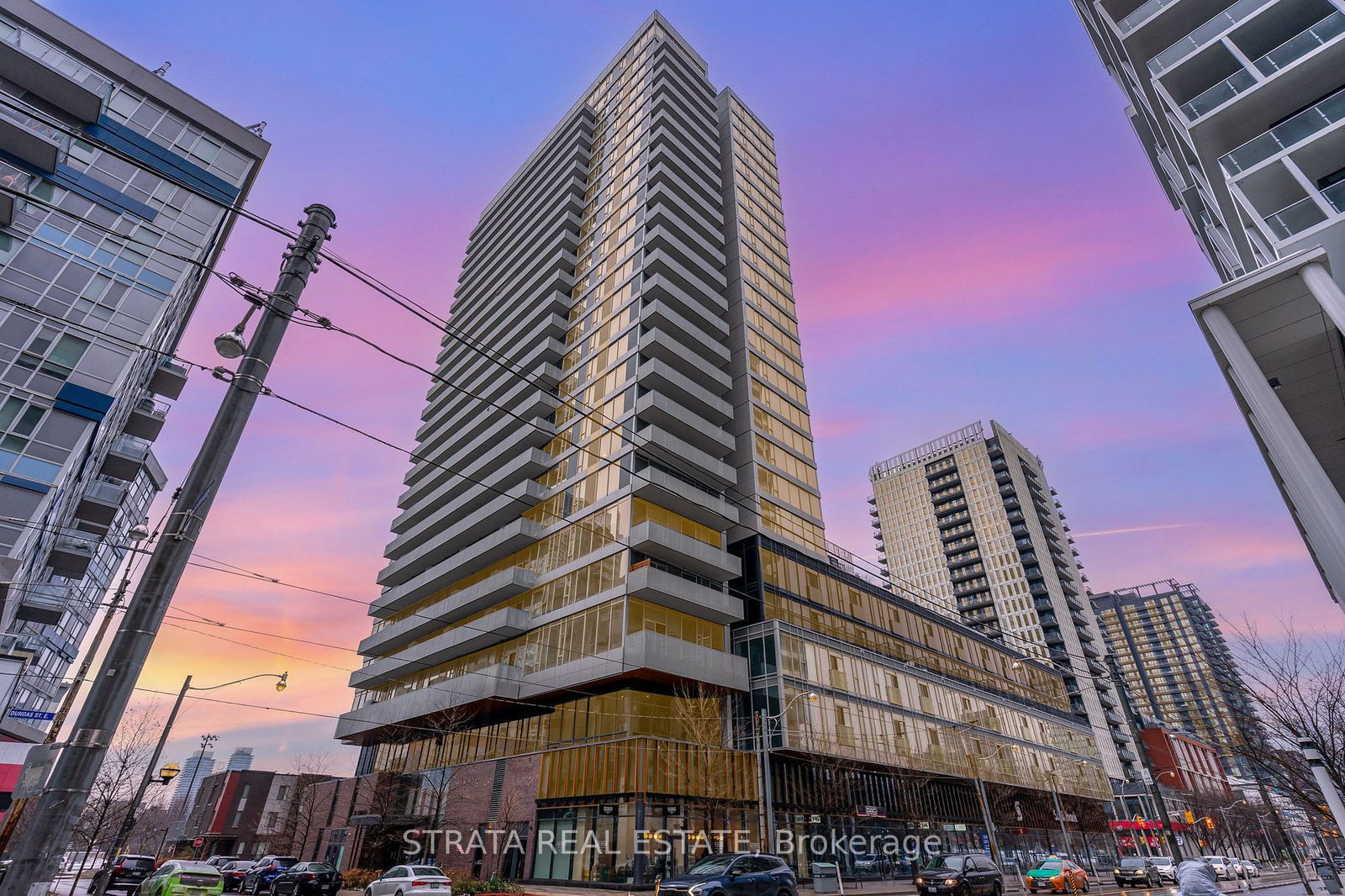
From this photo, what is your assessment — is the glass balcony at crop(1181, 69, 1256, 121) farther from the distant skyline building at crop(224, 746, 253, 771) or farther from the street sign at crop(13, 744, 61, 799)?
the distant skyline building at crop(224, 746, 253, 771)

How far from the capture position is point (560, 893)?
90.5 ft

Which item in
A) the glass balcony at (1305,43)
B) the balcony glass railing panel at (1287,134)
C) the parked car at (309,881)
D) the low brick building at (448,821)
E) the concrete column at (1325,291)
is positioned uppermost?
the glass balcony at (1305,43)

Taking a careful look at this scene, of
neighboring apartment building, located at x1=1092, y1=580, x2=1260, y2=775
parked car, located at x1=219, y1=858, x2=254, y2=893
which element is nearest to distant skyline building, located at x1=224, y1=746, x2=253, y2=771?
parked car, located at x1=219, y1=858, x2=254, y2=893

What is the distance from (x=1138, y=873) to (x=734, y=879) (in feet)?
121

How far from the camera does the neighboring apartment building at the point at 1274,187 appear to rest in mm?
15289

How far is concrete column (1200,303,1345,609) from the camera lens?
1410 centimetres

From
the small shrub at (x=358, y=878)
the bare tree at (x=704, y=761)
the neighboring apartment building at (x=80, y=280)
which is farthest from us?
the small shrub at (x=358, y=878)

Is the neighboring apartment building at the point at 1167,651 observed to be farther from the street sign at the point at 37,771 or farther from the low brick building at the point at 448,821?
the street sign at the point at 37,771

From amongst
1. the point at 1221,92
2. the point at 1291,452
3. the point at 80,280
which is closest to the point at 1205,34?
the point at 1221,92

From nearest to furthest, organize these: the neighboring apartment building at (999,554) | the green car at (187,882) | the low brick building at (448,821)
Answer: the green car at (187,882) < the low brick building at (448,821) < the neighboring apartment building at (999,554)

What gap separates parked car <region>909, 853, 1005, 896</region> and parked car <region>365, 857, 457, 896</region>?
57.5 feet

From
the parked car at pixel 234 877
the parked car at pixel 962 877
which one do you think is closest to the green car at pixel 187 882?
the parked car at pixel 234 877

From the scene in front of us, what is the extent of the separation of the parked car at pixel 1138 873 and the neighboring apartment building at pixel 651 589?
34.0 feet

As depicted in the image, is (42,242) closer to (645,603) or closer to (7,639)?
(7,639)
